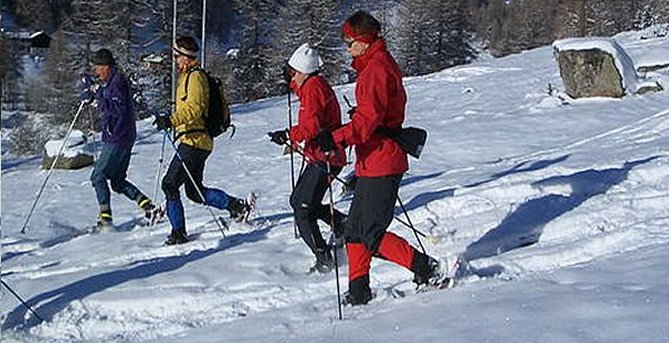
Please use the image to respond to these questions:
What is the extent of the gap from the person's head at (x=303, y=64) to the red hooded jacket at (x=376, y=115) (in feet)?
3.41

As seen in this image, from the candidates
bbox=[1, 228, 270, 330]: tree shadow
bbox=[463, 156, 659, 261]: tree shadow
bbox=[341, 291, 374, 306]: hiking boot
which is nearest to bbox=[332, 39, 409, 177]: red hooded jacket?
bbox=[341, 291, 374, 306]: hiking boot

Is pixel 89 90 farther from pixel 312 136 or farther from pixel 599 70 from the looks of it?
pixel 599 70

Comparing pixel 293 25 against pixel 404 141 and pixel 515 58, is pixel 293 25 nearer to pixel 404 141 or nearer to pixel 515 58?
pixel 515 58

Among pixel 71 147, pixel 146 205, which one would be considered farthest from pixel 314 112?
pixel 71 147

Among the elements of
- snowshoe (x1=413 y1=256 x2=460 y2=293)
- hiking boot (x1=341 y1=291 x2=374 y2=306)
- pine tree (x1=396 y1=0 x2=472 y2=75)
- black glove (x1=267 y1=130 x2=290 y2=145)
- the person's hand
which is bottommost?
pine tree (x1=396 y1=0 x2=472 y2=75)

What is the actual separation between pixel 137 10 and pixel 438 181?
54416mm

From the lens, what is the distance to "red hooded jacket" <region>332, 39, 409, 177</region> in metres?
5.43

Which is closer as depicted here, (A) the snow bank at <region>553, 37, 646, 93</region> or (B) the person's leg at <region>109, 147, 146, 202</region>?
(B) the person's leg at <region>109, 147, 146, 202</region>

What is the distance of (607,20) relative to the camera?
6475 centimetres

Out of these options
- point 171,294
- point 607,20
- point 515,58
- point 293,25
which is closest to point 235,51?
point 293,25

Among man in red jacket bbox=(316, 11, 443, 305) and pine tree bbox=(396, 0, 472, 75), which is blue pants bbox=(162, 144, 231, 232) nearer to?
man in red jacket bbox=(316, 11, 443, 305)

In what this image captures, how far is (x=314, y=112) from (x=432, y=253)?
1.59 m

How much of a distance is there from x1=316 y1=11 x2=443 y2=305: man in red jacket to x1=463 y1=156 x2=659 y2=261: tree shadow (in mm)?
1371

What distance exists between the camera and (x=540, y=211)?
823 cm
